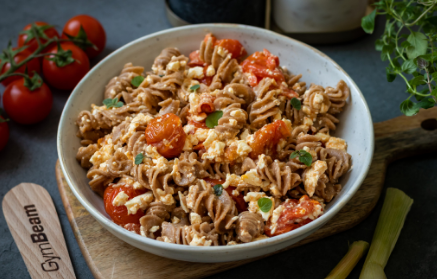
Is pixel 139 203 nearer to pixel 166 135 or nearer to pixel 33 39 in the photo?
pixel 166 135

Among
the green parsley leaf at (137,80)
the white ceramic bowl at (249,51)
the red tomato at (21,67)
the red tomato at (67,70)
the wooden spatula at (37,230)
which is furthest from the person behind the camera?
the red tomato at (21,67)

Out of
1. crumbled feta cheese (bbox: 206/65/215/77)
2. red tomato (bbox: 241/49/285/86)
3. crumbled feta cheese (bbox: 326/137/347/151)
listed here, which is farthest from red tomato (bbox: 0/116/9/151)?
crumbled feta cheese (bbox: 326/137/347/151)

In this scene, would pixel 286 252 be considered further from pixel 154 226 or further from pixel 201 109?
pixel 201 109

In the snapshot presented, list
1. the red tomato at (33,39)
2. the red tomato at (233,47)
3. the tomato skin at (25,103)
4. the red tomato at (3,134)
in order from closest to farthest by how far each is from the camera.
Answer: the red tomato at (233,47) < the red tomato at (3,134) < the tomato skin at (25,103) < the red tomato at (33,39)

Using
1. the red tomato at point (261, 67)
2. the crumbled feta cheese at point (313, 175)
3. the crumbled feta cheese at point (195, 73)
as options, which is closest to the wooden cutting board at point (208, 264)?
the crumbled feta cheese at point (313, 175)

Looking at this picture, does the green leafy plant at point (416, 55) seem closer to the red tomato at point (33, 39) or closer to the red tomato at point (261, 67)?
the red tomato at point (261, 67)

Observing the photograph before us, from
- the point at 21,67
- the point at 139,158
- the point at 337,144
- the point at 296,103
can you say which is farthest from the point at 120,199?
the point at 21,67

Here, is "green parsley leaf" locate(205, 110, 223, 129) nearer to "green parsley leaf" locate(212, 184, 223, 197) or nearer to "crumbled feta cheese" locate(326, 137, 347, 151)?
"green parsley leaf" locate(212, 184, 223, 197)

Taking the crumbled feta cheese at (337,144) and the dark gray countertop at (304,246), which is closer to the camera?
the dark gray countertop at (304,246)
